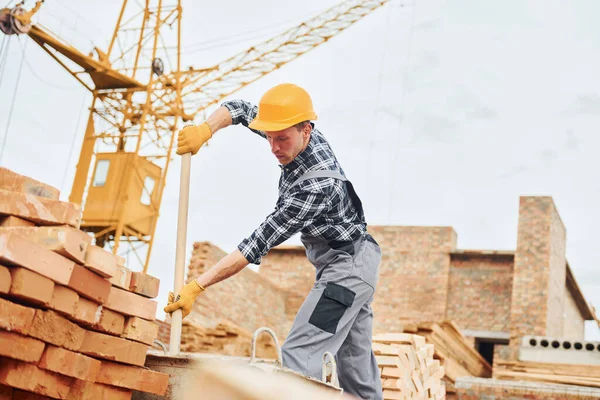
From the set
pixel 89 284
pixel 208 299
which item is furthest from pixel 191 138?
pixel 208 299

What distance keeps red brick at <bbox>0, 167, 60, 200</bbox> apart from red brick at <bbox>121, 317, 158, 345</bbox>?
0.68 metres

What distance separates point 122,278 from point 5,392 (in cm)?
69

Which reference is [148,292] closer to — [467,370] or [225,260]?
[225,260]

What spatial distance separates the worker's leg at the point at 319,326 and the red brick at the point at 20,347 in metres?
Result: 1.17

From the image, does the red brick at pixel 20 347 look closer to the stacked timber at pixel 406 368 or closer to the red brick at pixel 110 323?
the red brick at pixel 110 323

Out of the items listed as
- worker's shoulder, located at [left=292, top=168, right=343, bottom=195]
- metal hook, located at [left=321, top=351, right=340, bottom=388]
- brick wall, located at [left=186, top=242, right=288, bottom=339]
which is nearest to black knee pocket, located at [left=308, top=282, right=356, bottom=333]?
metal hook, located at [left=321, top=351, right=340, bottom=388]

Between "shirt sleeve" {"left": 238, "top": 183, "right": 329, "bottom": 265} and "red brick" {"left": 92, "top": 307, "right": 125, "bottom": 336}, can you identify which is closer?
"red brick" {"left": 92, "top": 307, "right": 125, "bottom": 336}

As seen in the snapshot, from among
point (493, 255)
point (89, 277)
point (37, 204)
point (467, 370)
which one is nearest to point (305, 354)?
point (89, 277)

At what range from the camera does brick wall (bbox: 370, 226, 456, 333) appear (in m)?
20.6

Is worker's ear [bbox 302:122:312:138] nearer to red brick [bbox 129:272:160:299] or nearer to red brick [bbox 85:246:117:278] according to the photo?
red brick [bbox 129:272:160:299]

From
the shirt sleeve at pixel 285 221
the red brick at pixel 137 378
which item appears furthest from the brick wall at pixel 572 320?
the red brick at pixel 137 378

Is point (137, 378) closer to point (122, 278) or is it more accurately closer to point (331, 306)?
point (122, 278)

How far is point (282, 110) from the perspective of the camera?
361 cm

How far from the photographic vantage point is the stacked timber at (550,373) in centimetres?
995
